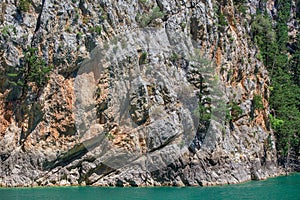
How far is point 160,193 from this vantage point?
29.4 m

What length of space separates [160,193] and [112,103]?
34.3 feet

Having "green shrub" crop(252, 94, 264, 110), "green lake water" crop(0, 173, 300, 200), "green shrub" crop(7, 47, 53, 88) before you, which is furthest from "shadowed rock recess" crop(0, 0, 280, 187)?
"green shrub" crop(252, 94, 264, 110)

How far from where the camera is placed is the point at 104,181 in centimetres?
3441

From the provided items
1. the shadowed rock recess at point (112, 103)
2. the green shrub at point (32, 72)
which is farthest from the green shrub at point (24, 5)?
the green shrub at point (32, 72)

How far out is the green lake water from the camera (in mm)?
26922

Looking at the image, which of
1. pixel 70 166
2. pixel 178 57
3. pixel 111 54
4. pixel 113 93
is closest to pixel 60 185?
pixel 70 166

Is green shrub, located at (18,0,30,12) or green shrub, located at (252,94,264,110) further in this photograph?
green shrub, located at (252,94,264,110)

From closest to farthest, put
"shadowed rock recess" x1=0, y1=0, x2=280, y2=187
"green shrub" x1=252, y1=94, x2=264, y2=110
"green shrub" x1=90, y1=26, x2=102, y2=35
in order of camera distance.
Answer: "shadowed rock recess" x1=0, y1=0, x2=280, y2=187, "green shrub" x1=90, y1=26, x2=102, y2=35, "green shrub" x1=252, y1=94, x2=264, y2=110

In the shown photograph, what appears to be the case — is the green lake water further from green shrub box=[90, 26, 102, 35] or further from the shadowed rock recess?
green shrub box=[90, 26, 102, 35]

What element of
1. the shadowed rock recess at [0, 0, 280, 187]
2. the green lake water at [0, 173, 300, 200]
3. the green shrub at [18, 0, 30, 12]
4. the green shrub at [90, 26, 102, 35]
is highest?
the green shrub at [18, 0, 30, 12]

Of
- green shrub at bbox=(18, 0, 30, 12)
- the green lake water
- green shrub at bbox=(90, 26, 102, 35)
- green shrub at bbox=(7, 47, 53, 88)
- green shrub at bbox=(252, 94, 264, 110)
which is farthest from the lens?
green shrub at bbox=(252, 94, 264, 110)

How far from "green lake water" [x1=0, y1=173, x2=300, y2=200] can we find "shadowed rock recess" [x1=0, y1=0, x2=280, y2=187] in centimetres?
244

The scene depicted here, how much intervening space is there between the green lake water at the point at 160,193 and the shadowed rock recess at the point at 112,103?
95.9 inches

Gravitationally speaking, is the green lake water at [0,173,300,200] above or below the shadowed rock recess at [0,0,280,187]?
below
